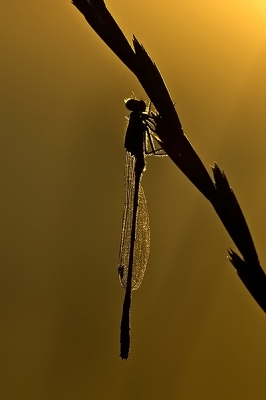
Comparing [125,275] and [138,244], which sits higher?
[138,244]

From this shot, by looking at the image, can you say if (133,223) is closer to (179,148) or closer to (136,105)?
(136,105)

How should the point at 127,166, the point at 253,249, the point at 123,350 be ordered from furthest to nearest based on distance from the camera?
the point at 127,166
the point at 123,350
the point at 253,249

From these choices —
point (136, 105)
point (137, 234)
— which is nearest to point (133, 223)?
point (137, 234)

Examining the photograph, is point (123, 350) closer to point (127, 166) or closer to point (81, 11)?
point (127, 166)

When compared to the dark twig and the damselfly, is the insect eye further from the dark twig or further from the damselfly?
the dark twig

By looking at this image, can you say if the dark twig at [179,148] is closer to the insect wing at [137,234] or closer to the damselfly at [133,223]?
the damselfly at [133,223]

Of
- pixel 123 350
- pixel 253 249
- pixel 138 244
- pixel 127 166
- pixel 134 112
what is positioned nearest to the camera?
pixel 253 249

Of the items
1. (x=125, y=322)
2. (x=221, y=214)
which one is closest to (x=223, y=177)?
(x=221, y=214)
